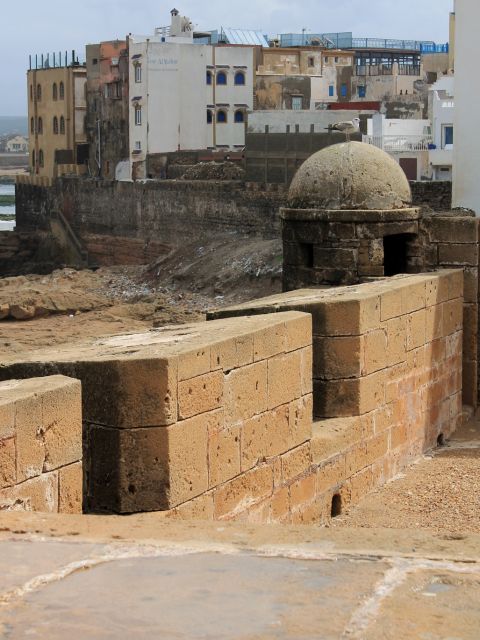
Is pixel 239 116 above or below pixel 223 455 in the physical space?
above

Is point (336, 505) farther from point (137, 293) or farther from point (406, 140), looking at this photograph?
point (406, 140)

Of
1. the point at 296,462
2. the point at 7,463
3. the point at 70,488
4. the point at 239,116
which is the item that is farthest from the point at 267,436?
the point at 239,116

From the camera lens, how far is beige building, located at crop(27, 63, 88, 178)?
57375 mm

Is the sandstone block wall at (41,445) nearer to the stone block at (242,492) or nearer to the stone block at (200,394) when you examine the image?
the stone block at (200,394)

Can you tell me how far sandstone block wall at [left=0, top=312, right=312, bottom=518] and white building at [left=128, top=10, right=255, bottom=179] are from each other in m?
44.5

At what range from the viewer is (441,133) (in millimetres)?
41438

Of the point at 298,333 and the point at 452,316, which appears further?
the point at 452,316

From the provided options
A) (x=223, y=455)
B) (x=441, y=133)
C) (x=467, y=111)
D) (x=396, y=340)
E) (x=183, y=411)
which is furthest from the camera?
(x=441, y=133)

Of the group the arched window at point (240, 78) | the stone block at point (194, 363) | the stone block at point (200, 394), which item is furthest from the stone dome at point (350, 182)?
the arched window at point (240, 78)

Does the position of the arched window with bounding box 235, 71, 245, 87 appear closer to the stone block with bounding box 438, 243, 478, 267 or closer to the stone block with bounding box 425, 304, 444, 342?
the stone block with bounding box 438, 243, 478, 267

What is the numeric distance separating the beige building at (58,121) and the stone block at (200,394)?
51987 millimetres

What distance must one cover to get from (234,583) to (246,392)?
106 inches

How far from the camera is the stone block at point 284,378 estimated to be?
6.81 metres

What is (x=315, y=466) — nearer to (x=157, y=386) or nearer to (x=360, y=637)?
(x=157, y=386)
